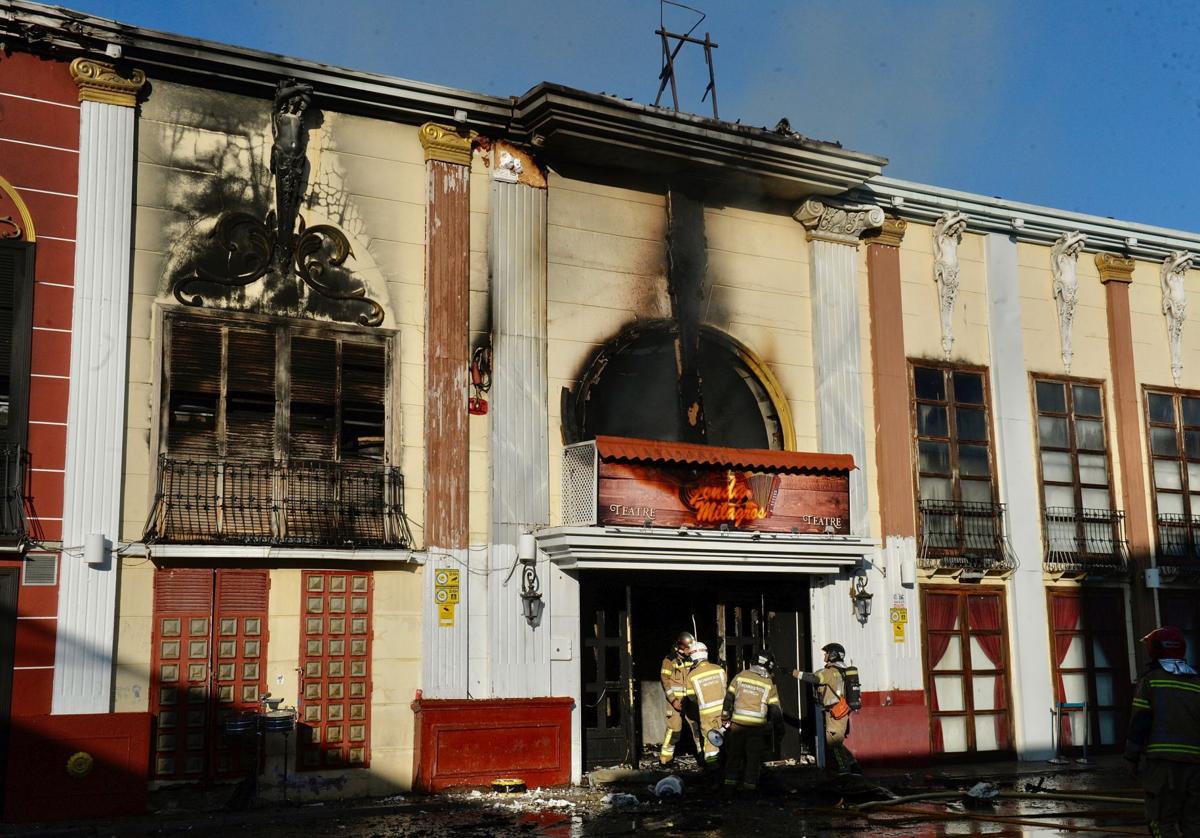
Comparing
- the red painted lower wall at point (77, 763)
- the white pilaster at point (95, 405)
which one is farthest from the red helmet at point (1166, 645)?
the white pilaster at point (95, 405)

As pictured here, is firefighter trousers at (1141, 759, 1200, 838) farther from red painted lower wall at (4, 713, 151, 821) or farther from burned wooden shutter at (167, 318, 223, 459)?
burned wooden shutter at (167, 318, 223, 459)

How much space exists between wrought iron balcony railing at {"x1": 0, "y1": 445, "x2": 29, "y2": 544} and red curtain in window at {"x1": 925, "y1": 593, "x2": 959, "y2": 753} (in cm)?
1369

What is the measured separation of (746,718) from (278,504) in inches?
254

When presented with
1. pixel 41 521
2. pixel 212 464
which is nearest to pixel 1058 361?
pixel 212 464

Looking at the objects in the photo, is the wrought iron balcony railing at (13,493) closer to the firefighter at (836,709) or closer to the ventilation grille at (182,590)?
the ventilation grille at (182,590)

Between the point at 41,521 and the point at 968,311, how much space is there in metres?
15.2

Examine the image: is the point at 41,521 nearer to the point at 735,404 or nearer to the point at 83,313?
the point at 83,313

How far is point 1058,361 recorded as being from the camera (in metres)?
24.2

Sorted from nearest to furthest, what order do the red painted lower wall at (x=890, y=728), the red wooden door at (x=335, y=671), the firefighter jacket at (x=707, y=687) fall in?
the firefighter jacket at (x=707, y=687)
the red wooden door at (x=335, y=671)
the red painted lower wall at (x=890, y=728)

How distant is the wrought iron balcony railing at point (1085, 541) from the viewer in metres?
23.4

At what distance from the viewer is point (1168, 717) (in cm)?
1107

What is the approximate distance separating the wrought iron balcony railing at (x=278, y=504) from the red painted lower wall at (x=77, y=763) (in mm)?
2296

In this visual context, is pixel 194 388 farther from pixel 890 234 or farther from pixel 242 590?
pixel 890 234

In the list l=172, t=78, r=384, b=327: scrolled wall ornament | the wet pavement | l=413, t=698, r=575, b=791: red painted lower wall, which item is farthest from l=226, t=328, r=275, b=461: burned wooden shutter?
the wet pavement
